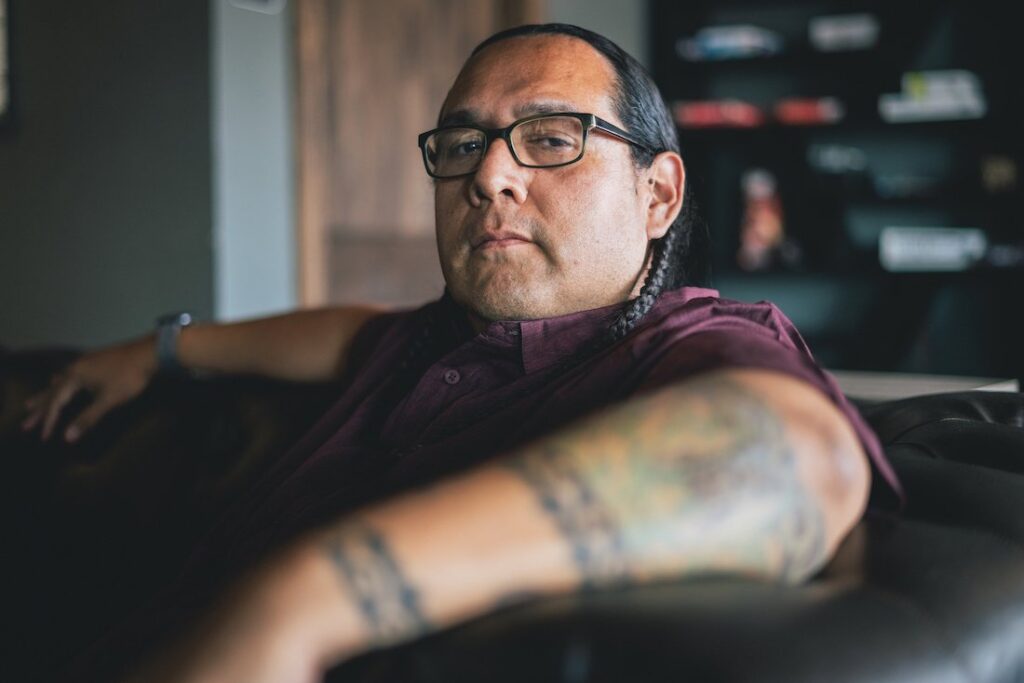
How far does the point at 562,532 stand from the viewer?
644mm

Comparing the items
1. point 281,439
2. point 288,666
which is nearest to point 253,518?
point 281,439

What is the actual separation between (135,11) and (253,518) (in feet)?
9.00

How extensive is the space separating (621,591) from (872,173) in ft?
14.9

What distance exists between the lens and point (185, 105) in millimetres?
3215

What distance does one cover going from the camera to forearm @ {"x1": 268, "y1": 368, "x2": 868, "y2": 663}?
2.07 ft

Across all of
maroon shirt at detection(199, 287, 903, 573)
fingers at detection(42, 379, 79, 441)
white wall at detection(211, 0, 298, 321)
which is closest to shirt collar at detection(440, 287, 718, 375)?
maroon shirt at detection(199, 287, 903, 573)

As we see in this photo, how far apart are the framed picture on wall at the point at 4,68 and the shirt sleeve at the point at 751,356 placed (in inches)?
145

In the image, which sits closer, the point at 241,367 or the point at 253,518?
the point at 253,518

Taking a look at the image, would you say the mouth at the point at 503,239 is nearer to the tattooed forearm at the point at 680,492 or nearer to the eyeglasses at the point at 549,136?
the eyeglasses at the point at 549,136

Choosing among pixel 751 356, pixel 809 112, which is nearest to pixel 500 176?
pixel 751 356

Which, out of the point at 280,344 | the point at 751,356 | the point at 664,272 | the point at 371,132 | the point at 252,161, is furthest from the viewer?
the point at 371,132

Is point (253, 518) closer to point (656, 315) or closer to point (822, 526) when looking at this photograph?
point (656, 315)

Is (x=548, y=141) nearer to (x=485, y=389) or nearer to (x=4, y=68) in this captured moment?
(x=485, y=389)

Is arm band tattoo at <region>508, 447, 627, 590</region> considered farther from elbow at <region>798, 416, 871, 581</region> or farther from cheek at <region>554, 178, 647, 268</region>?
cheek at <region>554, 178, 647, 268</region>
